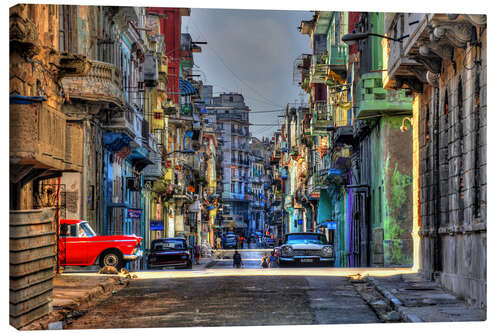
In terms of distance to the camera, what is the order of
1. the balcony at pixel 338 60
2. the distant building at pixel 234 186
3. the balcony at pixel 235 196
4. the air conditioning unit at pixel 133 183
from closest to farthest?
the air conditioning unit at pixel 133 183
the balcony at pixel 338 60
the distant building at pixel 234 186
the balcony at pixel 235 196

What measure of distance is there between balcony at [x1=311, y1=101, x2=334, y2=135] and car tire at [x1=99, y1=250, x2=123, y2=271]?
23.1 m

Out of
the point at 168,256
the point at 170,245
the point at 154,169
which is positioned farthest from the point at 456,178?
the point at 154,169

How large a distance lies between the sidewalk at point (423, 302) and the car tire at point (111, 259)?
8.50 metres

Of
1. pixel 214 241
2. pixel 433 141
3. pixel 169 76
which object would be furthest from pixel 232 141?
pixel 433 141

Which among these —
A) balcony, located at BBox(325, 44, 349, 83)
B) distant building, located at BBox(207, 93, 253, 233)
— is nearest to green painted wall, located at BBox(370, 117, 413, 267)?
balcony, located at BBox(325, 44, 349, 83)

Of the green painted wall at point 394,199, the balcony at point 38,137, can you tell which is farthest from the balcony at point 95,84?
the balcony at point 38,137

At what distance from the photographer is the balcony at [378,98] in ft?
103

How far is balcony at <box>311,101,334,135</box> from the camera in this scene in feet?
164

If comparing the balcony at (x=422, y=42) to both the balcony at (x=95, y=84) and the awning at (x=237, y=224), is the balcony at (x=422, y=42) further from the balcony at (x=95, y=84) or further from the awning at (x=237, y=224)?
the awning at (x=237, y=224)

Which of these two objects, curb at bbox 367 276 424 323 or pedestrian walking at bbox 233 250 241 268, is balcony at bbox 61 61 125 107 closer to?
pedestrian walking at bbox 233 250 241 268

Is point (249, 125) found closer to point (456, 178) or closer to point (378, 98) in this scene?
point (378, 98)

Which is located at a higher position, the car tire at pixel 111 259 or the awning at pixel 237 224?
the car tire at pixel 111 259

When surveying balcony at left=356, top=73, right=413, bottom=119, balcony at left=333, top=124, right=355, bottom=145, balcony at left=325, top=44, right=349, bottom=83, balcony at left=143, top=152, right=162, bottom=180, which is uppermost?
balcony at left=325, top=44, right=349, bottom=83

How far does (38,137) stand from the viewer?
1372 cm
